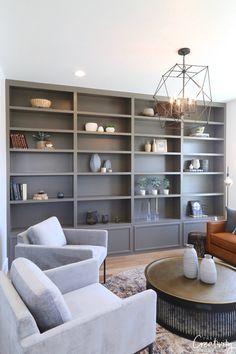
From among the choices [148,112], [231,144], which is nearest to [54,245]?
[148,112]

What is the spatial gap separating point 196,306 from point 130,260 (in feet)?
6.83

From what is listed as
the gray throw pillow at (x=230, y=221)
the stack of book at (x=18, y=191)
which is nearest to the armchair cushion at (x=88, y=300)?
the stack of book at (x=18, y=191)

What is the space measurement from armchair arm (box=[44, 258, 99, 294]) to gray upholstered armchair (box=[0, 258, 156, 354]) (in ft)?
0.71

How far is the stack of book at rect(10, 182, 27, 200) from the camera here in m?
3.68

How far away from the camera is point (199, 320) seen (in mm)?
2113

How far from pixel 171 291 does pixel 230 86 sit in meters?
3.18

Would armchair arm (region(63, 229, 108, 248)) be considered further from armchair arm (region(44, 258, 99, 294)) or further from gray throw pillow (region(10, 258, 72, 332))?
gray throw pillow (region(10, 258, 72, 332))

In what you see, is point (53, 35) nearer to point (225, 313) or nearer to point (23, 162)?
point (23, 162)

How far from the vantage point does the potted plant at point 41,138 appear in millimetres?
3852

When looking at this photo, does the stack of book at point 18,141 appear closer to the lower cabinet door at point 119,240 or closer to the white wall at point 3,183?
the white wall at point 3,183

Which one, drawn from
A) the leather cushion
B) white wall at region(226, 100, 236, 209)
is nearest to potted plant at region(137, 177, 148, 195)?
the leather cushion

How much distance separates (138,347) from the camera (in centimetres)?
160

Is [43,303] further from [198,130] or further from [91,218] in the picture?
[198,130]

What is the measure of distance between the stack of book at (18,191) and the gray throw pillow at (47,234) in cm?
90
